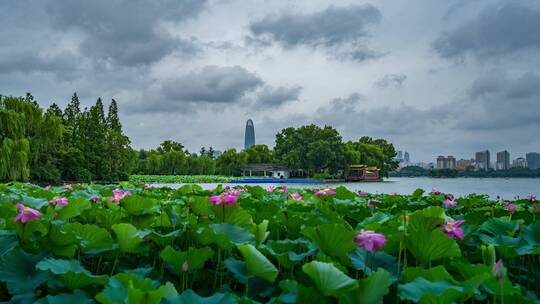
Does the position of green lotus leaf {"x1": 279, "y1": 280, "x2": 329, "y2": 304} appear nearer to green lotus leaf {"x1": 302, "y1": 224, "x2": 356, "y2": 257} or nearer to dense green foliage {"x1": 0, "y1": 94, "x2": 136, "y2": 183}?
green lotus leaf {"x1": 302, "y1": 224, "x2": 356, "y2": 257}

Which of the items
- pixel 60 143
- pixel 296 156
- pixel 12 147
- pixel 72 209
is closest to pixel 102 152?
pixel 60 143

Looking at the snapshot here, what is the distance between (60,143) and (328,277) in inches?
1477

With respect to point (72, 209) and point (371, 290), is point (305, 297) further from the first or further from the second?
point (72, 209)

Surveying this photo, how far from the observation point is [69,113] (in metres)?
41.2

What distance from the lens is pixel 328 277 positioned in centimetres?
105

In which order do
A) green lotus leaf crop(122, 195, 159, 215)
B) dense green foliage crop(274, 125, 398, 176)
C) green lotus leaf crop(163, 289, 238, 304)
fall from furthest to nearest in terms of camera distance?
dense green foliage crop(274, 125, 398, 176) → green lotus leaf crop(122, 195, 159, 215) → green lotus leaf crop(163, 289, 238, 304)

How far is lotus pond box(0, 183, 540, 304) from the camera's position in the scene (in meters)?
1.06

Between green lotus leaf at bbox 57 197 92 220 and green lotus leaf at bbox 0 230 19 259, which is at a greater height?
green lotus leaf at bbox 57 197 92 220

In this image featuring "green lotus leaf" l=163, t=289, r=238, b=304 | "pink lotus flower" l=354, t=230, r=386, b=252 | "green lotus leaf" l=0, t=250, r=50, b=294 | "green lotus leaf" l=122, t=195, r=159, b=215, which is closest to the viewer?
"green lotus leaf" l=163, t=289, r=238, b=304

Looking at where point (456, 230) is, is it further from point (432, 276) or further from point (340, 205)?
point (340, 205)

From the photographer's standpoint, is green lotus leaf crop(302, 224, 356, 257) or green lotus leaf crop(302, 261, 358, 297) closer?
green lotus leaf crop(302, 261, 358, 297)

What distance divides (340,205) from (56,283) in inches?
70.5

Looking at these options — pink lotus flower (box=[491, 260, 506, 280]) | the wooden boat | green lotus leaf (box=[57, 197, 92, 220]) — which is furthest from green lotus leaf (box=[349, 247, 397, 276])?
the wooden boat

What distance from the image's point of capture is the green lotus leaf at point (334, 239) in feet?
4.43
